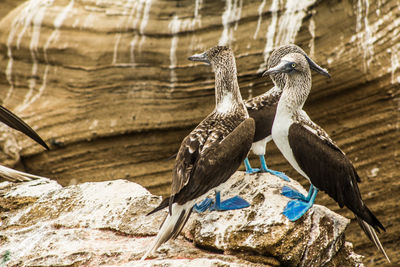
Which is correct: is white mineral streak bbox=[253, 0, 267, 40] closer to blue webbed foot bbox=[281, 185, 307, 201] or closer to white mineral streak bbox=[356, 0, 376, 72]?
white mineral streak bbox=[356, 0, 376, 72]

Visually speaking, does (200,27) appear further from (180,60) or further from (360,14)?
(360,14)

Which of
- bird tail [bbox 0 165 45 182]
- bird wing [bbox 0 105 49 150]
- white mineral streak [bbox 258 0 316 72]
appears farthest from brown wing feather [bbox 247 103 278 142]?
white mineral streak [bbox 258 0 316 72]

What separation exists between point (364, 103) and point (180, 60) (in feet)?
7.70

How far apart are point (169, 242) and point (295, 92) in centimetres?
130

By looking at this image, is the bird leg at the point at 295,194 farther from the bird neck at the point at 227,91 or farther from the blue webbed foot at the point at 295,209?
the bird neck at the point at 227,91

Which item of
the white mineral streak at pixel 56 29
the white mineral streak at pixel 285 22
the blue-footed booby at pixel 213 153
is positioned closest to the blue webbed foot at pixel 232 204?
the blue-footed booby at pixel 213 153

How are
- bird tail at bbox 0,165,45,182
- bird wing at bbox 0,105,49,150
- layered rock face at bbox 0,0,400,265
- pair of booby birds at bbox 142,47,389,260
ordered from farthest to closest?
layered rock face at bbox 0,0,400,265 → bird tail at bbox 0,165,45,182 → bird wing at bbox 0,105,49,150 → pair of booby birds at bbox 142,47,389,260

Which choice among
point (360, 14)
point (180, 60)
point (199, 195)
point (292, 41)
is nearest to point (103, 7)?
point (180, 60)

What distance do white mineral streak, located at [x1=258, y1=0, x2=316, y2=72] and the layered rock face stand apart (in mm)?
12

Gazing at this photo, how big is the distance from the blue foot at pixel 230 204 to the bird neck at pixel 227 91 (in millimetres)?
592

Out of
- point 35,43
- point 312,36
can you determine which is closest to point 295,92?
point 312,36

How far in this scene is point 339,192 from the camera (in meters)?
3.36

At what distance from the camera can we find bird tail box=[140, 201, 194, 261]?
3.02m

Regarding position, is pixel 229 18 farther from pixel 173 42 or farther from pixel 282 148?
pixel 282 148
